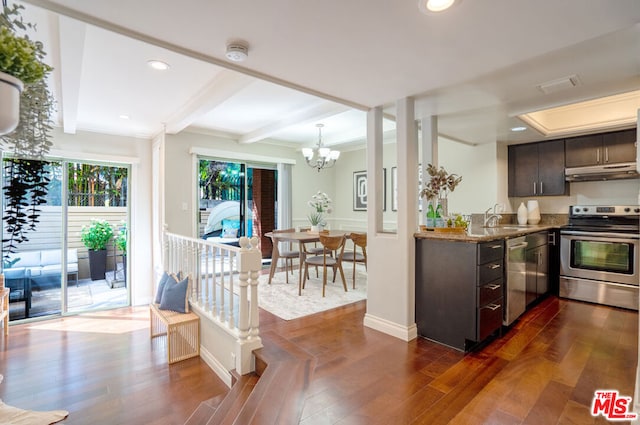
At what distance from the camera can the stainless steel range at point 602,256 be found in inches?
138

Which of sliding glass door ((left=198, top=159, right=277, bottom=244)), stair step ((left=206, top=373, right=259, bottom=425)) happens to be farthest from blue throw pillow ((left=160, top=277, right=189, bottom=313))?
sliding glass door ((left=198, top=159, right=277, bottom=244))

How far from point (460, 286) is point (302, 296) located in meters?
2.09

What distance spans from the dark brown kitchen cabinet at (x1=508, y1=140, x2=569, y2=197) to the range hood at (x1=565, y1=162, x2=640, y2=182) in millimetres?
134

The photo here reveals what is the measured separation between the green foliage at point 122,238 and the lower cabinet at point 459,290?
177 inches

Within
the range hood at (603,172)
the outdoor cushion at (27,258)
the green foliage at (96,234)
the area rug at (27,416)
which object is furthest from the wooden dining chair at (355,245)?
the outdoor cushion at (27,258)

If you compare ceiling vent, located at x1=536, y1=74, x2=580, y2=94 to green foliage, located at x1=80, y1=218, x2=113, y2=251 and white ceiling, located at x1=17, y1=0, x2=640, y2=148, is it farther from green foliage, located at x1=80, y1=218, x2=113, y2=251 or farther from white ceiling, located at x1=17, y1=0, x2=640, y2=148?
green foliage, located at x1=80, y1=218, x2=113, y2=251

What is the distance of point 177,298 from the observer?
10.7ft

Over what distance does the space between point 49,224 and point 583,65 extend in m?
6.18

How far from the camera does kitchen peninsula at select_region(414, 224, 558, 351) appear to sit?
2.50m

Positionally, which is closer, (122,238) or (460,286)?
(460,286)

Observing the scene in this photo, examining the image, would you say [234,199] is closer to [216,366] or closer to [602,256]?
[216,366]

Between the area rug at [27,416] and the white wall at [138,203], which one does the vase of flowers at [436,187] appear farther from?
the white wall at [138,203]

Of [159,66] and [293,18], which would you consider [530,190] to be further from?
[159,66]


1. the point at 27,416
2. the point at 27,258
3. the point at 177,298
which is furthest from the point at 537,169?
the point at 27,258
